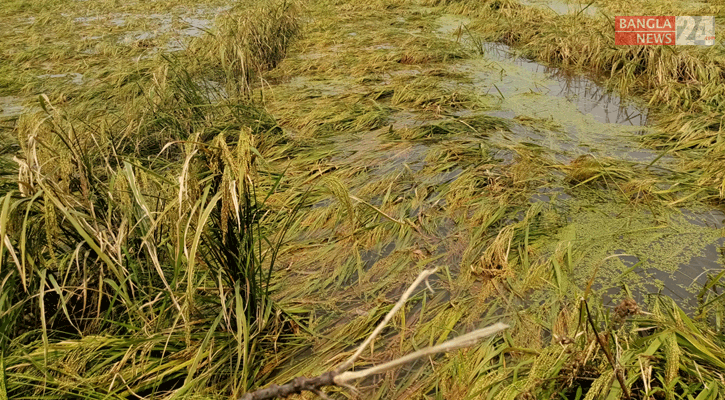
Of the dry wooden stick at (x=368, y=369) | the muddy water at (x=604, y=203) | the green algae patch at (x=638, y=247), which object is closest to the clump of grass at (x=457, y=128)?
the muddy water at (x=604, y=203)

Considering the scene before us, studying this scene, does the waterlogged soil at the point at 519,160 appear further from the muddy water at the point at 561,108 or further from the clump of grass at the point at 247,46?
the clump of grass at the point at 247,46

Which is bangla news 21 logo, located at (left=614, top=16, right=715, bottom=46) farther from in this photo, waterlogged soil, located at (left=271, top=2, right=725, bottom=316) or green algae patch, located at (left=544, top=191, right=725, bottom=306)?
green algae patch, located at (left=544, top=191, right=725, bottom=306)

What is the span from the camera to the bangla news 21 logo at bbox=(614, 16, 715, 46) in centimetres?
441

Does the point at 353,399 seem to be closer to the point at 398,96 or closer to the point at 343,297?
the point at 343,297

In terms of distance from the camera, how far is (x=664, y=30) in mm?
4922

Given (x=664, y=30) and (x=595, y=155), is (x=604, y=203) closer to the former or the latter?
(x=595, y=155)

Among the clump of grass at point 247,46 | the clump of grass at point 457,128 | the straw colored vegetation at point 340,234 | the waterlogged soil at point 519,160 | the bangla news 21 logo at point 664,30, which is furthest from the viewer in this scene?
the bangla news 21 logo at point 664,30

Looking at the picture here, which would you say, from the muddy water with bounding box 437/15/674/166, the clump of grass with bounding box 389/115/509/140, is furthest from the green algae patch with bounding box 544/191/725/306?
the clump of grass with bounding box 389/115/509/140

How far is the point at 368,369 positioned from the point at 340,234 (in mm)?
1947

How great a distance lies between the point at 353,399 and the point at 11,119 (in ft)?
12.3

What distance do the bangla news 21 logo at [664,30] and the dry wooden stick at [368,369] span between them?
4.72 meters

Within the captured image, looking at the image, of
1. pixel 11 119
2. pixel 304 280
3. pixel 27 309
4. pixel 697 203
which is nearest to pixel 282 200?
pixel 304 280

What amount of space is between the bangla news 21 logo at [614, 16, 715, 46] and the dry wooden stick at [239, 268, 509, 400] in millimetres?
4718

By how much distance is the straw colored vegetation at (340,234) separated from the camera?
4.38 ft
